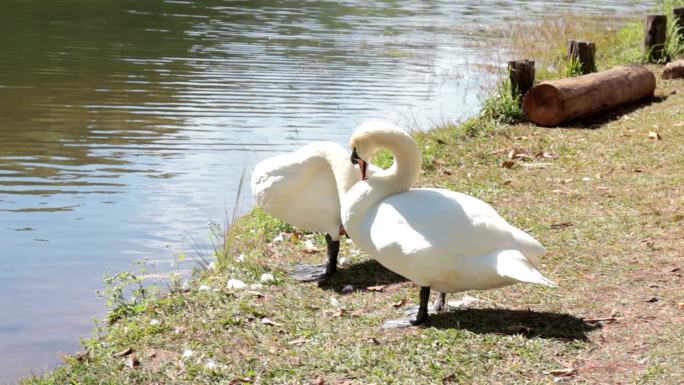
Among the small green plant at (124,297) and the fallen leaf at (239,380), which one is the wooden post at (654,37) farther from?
the fallen leaf at (239,380)

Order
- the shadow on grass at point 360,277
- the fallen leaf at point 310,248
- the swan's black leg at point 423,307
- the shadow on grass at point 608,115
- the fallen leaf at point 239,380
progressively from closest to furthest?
the fallen leaf at point 239,380
the swan's black leg at point 423,307
the shadow on grass at point 360,277
the fallen leaf at point 310,248
the shadow on grass at point 608,115

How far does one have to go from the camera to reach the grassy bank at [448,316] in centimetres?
532

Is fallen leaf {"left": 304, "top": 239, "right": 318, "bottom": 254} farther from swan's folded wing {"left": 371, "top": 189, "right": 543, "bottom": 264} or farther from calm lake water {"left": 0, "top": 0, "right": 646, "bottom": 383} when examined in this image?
swan's folded wing {"left": 371, "top": 189, "right": 543, "bottom": 264}

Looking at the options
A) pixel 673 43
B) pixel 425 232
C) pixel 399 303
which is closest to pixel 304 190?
pixel 399 303

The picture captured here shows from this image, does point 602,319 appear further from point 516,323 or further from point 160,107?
point 160,107

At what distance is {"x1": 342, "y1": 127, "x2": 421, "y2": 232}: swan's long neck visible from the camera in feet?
20.2

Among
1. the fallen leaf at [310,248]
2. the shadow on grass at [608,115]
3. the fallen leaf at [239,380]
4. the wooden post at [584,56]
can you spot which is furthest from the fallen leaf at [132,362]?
the wooden post at [584,56]

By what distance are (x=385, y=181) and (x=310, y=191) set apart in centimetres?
142

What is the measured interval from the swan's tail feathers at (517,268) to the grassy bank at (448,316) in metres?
0.39

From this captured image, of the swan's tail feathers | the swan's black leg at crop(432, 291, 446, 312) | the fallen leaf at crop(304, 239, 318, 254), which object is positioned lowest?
the fallen leaf at crop(304, 239, 318, 254)

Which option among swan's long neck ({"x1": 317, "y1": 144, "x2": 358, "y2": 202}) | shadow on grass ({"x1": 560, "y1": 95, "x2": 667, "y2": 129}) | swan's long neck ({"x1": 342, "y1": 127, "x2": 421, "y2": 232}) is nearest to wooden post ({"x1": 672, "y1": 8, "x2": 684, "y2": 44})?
shadow on grass ({"x1": 560, "y1": 95, "x2": 667, "y2": 129})

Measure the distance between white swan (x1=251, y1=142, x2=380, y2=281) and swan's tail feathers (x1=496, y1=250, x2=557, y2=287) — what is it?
2.08m

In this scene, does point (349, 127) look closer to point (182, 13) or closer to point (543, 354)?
point (543, 354)

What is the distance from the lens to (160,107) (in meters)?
16.3
